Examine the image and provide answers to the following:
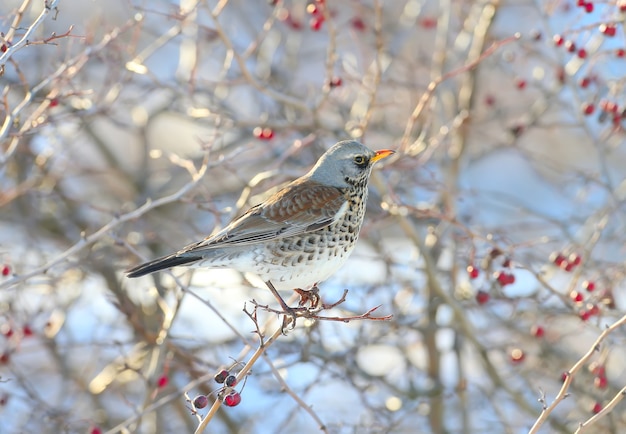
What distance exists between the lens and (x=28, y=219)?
551 centimetres

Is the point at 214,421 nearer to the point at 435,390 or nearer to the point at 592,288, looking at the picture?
the point at 435,390

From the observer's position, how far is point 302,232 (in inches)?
142

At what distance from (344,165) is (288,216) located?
35cm

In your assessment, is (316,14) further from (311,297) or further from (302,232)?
(311,297)

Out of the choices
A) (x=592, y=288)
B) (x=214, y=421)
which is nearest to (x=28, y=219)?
(x=214, y=421)

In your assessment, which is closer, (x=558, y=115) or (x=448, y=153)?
(x=448, y=153)

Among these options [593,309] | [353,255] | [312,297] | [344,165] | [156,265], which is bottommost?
A: [593,309]

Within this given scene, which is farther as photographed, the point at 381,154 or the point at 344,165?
the point at 344,165

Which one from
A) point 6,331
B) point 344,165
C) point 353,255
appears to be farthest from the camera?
point 353,255

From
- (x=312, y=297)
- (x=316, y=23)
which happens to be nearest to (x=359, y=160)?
(x=312, y=297)

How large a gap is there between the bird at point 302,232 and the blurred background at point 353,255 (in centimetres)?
19

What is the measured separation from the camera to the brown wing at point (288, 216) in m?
3.54

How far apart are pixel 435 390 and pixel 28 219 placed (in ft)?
9.29

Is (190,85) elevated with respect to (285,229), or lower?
elevated
